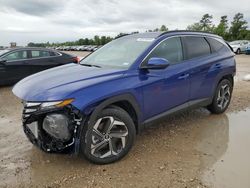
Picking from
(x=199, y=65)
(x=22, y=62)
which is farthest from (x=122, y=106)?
(x=22, y=62)

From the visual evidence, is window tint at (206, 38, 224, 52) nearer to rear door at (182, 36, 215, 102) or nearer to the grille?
rear door at (182, 36, 215, 102)

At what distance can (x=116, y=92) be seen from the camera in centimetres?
350

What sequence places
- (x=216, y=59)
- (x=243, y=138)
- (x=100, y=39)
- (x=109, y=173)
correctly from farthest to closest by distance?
(x=100, y=39)
(x=216, y=59)
(x=243, y=138)
(x=109, y=173)

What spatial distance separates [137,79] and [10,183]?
2.03 metres

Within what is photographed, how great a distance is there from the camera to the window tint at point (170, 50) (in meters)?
4.25

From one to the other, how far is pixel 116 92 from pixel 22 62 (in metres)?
6.75

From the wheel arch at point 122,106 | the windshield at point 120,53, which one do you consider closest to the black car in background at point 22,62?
the windshield at point 120,53

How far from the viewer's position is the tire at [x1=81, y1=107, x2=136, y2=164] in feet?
10.9

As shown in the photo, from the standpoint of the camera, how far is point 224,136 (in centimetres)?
457

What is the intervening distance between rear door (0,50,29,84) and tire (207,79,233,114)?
6.36 m

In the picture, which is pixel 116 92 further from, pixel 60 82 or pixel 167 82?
pixel 167 82

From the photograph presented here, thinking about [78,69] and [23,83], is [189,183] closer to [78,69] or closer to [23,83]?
[78,69]

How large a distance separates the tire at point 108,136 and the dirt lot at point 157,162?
141 millimetres

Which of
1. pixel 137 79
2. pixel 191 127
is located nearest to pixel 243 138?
pixel 191 127
